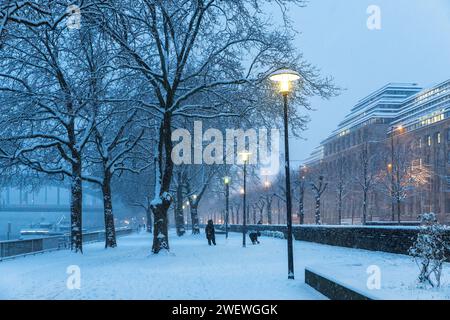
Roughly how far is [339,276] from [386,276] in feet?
3.92

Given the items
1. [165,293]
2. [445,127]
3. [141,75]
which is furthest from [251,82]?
[445,127]

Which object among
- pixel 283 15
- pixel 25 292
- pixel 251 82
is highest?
pixel 283 15

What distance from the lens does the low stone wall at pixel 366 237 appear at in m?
20.7

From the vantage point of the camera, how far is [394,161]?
5888 centimetres

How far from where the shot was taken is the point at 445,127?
76.6 m

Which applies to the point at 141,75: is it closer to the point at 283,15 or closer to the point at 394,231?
the point at 283,15

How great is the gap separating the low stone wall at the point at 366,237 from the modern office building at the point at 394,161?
1697 cm

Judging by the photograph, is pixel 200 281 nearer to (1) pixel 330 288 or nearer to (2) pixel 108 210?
→ (1) pixel 330 288

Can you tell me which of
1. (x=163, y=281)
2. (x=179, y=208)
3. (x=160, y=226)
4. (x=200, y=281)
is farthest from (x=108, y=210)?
(x=200, y=281)

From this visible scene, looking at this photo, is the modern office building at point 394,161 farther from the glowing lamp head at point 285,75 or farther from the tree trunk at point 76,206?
the glowing lamp head at point 285,75

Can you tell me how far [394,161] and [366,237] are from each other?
120 feet

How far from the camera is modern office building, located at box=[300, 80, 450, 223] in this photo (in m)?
59.6
